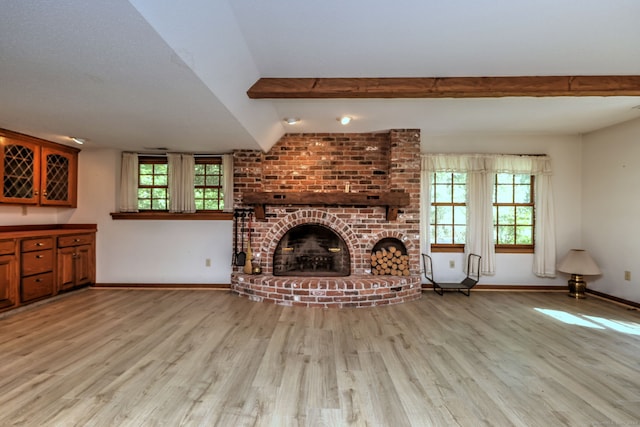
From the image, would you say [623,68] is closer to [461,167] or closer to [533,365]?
[461,167]

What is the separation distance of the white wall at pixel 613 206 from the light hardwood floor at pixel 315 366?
62cm

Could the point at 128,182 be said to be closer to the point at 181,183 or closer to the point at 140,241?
the point at 181,183

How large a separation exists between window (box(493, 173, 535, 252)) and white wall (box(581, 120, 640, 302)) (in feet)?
2.54

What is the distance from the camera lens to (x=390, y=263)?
177 inches

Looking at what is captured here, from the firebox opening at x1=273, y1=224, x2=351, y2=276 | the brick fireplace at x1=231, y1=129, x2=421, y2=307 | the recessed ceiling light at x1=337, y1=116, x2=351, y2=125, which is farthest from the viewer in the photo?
the firebox opening at x1=273, y1=224, x2=351, y2=276

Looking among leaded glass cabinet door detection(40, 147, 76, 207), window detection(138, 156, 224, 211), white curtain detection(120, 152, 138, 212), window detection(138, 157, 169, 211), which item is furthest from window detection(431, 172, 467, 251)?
leaded glass cabinet door detection(40, 147, 76, 207)

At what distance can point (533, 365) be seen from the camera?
246 cm

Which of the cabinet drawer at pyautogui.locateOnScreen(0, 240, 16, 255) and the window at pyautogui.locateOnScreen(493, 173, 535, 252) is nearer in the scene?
the cabinet drawer at pyautogui.locateOnScreen(0, 240, 16, 255)

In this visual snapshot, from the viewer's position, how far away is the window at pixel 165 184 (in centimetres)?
496

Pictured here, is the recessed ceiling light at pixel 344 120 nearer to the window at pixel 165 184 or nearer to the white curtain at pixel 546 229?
the window at pixel 165 184

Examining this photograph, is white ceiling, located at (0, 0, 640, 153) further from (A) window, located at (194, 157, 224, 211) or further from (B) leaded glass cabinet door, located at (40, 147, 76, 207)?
(A) window, located at (194, 157, 224, 211)

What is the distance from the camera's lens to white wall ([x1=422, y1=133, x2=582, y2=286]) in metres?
4.87

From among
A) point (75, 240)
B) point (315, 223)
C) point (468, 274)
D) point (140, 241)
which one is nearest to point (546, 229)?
point (468, 274)

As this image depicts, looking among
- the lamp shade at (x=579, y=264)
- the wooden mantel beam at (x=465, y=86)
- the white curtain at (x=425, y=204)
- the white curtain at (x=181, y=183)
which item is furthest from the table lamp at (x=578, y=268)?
the white curtain at (x=181, y=183)
